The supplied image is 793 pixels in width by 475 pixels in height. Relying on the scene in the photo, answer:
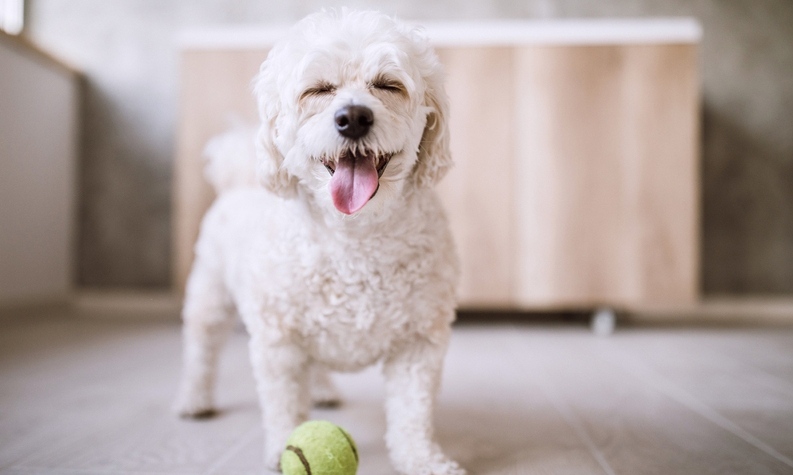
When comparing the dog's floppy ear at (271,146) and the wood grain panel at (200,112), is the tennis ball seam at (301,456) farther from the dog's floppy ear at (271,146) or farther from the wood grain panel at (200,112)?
the wood grain panel at (200,112)

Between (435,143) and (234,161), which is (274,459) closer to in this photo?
(435,143)

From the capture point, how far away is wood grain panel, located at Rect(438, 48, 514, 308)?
2.55 metres

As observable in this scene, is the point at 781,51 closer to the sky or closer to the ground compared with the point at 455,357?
closer to the sky

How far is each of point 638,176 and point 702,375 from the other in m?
1.06

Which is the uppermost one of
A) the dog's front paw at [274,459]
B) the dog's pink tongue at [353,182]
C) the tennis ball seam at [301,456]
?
the dog's pink tongue at [353,182]

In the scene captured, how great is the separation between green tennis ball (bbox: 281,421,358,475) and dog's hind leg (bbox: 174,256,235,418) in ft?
2.06

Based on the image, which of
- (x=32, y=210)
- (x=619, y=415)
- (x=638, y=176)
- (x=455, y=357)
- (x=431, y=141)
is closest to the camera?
(x=431, y=141)

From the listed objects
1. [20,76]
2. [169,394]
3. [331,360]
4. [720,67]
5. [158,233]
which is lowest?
[169,394]

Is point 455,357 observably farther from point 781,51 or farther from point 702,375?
point 781,51

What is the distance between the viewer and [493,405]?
1473mm

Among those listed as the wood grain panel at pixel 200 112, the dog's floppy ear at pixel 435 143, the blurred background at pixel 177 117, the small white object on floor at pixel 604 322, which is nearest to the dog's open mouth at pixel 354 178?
the dog's floppy ear at pixel 435 143

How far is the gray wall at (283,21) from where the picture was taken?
10.0 ft

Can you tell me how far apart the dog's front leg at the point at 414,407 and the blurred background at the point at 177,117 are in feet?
8.51

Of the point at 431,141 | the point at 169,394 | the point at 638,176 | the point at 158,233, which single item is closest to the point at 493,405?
the point at 431,141
